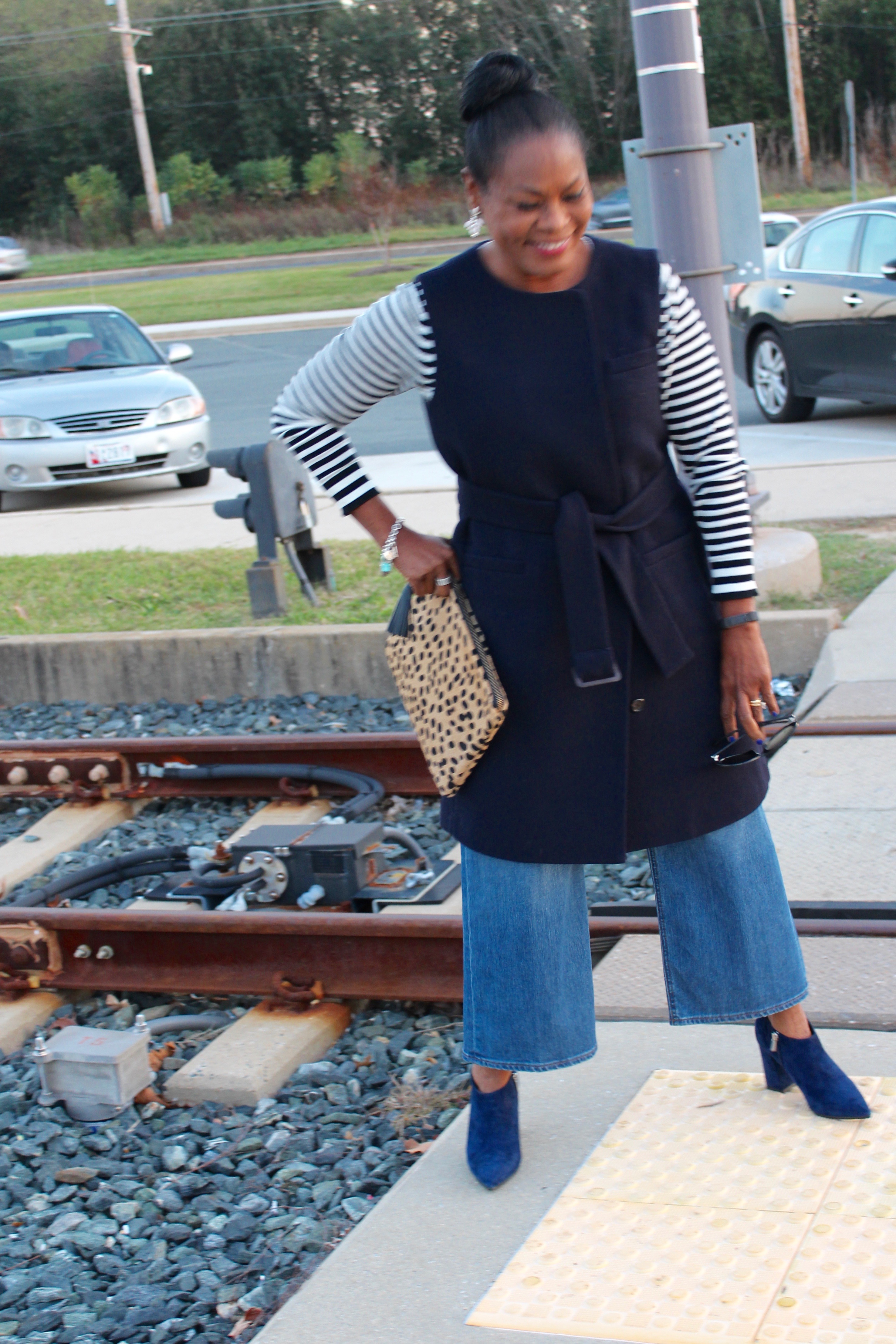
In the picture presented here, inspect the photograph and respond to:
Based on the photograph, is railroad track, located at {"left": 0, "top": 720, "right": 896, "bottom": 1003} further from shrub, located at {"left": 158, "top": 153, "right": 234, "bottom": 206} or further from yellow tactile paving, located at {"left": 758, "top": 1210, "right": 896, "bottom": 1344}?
shrub, located at {"left": 158, "top": 153, "right": 234, "bottom": 206}

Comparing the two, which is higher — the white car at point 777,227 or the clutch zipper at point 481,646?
the white car at point 777,227

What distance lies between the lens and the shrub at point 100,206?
51.1 metres

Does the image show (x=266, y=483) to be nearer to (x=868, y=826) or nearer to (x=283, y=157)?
(x=868, y=826)

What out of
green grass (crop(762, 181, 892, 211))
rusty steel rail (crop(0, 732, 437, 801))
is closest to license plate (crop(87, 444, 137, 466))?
rusty steel rail (crop(0, 732, 437, 801))

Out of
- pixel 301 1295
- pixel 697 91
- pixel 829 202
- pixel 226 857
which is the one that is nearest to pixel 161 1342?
pixel 301 1295

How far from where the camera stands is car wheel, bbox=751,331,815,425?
11.3 meters

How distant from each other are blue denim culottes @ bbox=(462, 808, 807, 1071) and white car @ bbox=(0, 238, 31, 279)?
41.7 m

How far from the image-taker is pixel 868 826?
4.07 m

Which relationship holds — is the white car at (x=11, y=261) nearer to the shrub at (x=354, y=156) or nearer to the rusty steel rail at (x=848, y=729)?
the shrub at (x=354, y=156)

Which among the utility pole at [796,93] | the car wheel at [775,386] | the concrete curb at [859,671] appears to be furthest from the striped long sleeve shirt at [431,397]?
the utility pole at [796,93]

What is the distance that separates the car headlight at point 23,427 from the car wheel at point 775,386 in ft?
18.6

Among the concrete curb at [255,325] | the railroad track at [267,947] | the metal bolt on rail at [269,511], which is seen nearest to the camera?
the railroad track at [267,947]

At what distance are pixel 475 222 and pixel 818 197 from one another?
3720 centimetres

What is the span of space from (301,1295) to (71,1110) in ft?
3.77
